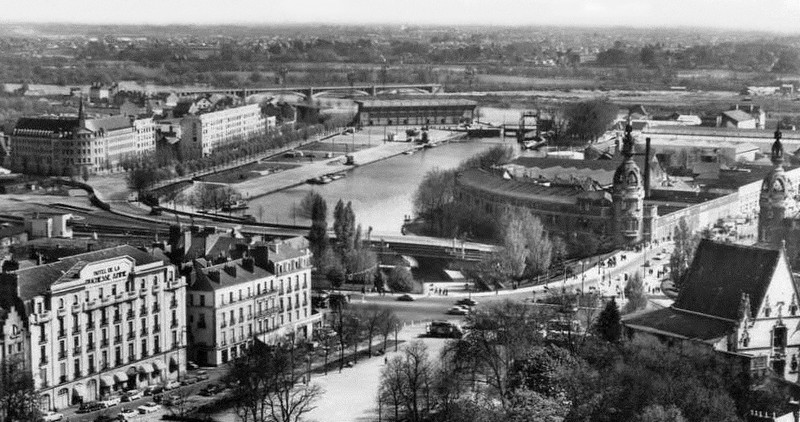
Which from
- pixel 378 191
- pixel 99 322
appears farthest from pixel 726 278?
pixel 378 191

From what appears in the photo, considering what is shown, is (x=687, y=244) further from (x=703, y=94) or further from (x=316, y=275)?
(x=703, y=94)

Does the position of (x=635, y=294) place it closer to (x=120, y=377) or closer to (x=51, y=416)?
(x=120, y=377)

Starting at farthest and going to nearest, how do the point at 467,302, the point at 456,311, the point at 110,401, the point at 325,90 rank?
the point at 325,90
the point at 467,302
the point at 456,311
the point at 110,401

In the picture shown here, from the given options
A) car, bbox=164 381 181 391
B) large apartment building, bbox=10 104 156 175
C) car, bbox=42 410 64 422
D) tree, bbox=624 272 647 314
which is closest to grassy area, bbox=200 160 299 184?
large apartment building, bbox=10 104 156 175

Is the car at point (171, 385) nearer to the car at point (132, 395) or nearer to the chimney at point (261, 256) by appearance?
the car at point (132, 395)

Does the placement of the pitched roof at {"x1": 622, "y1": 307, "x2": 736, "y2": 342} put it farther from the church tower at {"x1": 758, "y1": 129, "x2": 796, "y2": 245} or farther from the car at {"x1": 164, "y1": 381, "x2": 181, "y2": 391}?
the church tower at {"x1": 758, "y1": 129, "x2": 796, "y2": 245}

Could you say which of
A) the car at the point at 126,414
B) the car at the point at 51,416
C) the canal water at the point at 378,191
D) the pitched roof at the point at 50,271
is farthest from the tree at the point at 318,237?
the car at the point at 51,416
